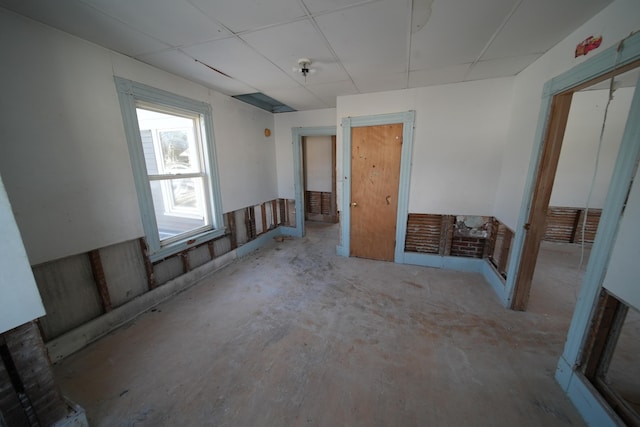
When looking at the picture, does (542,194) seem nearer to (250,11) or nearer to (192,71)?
(250,11)

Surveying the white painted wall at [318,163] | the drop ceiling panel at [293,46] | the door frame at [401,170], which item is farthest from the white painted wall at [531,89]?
the white painted wall at [318,163]

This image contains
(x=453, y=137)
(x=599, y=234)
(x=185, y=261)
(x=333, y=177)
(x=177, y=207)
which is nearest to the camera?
(x=599, y=234)

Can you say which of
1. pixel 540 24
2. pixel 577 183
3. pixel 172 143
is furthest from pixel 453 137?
pixel 172 143

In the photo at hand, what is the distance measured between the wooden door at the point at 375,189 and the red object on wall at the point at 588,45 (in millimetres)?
1624

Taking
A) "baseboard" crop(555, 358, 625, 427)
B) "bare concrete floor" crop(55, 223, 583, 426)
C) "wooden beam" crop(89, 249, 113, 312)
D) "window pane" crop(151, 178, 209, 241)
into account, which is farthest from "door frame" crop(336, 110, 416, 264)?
"wooden beam" crop(89, 249, 113, 312)

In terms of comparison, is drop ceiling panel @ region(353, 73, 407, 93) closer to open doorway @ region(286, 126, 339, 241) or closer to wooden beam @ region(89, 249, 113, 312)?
open doorway @ region(286, 126, 339, 241)

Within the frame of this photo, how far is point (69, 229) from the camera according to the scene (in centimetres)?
171

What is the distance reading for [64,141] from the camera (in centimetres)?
166

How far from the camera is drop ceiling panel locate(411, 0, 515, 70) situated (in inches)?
54.0

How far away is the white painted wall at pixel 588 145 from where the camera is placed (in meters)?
2.99

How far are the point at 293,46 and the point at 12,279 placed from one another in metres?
2.20

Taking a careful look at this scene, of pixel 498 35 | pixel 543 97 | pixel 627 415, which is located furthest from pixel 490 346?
pixel 498 35

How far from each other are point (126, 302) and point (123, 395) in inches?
37.5

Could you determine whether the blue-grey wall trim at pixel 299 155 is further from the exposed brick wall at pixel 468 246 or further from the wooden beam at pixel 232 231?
the exposed brick wall at pixel 468 246
